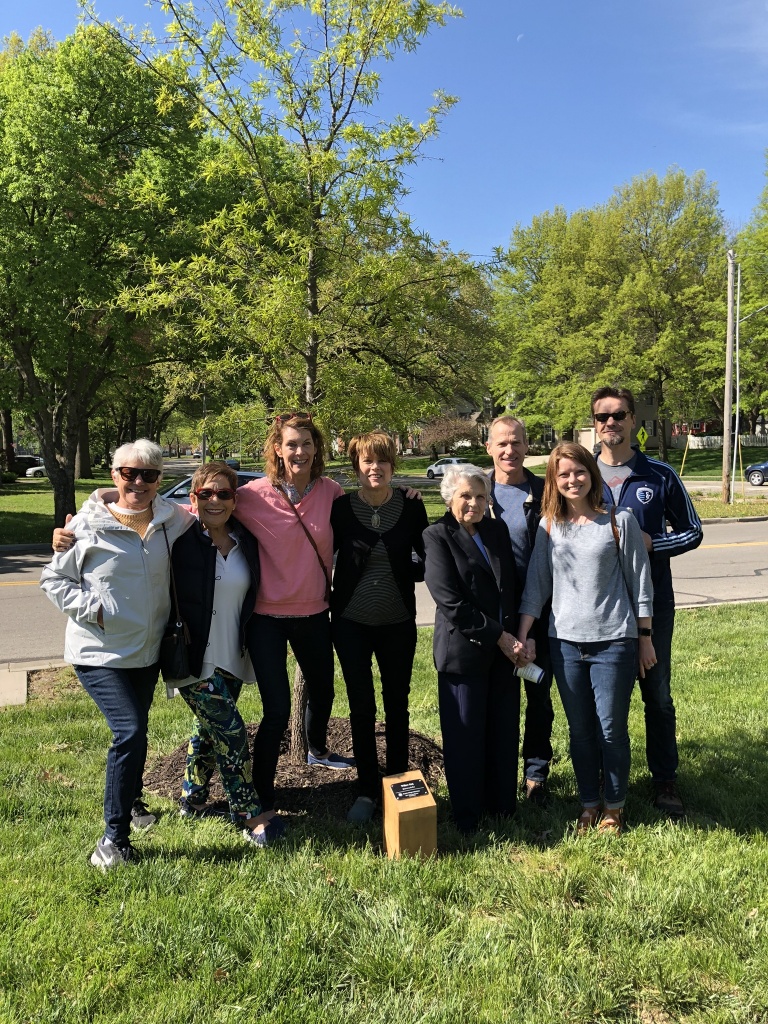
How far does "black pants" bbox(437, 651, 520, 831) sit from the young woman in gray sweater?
0.87 ft

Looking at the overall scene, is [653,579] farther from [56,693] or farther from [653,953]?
[56,693]

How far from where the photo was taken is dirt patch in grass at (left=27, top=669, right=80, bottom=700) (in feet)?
18.6

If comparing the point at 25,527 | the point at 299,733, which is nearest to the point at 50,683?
the point at 299,733

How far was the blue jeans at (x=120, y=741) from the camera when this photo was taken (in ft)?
9.95

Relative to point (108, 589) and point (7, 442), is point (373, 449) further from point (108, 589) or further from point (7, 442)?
point (7, 442)

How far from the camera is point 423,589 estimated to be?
10336mm

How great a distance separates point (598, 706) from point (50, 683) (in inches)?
184

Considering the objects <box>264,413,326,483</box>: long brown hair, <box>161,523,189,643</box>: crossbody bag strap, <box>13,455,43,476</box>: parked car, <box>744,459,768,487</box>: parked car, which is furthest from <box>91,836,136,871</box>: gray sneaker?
<box>13,455,43,476</box>: parked car

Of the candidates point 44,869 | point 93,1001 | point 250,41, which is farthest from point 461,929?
point 250,41

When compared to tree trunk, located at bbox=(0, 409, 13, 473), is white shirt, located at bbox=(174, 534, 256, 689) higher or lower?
lower

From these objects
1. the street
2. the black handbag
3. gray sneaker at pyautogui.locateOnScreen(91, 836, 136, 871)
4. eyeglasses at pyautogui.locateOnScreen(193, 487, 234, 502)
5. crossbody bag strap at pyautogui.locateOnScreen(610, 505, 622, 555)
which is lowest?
the street

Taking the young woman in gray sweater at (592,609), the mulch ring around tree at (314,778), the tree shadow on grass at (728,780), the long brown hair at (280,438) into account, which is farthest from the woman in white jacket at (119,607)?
the tree shadow on grass at (728,780)

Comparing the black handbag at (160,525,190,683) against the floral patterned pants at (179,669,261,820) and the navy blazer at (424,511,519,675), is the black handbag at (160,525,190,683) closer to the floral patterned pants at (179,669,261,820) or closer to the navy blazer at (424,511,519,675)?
the floral patterned pants at (179,669,261,820)

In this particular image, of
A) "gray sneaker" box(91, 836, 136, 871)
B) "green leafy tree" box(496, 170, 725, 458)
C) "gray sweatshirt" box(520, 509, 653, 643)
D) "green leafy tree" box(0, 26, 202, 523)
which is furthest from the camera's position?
"green leafy tree" box(496, 170, 725, 458)
